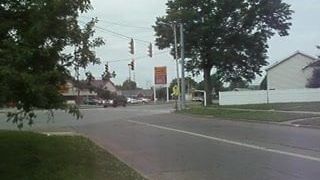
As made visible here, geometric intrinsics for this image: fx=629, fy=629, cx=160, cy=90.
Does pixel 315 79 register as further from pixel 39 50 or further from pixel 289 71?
pixel 39 50

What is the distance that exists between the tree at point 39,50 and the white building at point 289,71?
3153 inches

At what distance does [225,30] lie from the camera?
2391 inches

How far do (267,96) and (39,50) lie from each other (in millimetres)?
53929

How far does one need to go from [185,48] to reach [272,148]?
44.5 meters

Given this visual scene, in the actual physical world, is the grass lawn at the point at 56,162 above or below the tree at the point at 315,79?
below

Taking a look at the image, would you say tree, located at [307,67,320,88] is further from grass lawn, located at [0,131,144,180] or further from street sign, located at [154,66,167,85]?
grass lawn, located at [0,131,144,180]

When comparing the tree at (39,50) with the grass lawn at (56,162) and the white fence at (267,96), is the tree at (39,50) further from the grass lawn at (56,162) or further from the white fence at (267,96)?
the white fence at (267,96)

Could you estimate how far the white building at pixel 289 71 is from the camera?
9225 centimetres

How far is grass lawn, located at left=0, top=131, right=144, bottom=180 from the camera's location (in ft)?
42.2

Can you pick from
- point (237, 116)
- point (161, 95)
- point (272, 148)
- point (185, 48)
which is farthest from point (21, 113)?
point (161, 95)

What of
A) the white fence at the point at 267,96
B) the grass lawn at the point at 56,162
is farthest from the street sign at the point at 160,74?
the grass lawn at the point at 56,162

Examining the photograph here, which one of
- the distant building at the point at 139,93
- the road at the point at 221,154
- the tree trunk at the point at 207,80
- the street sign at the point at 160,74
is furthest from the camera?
the distant building at the point at 139,93

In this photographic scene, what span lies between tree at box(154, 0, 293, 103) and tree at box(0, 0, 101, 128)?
45449 mm

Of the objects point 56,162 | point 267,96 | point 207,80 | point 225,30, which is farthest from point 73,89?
point 267,96
